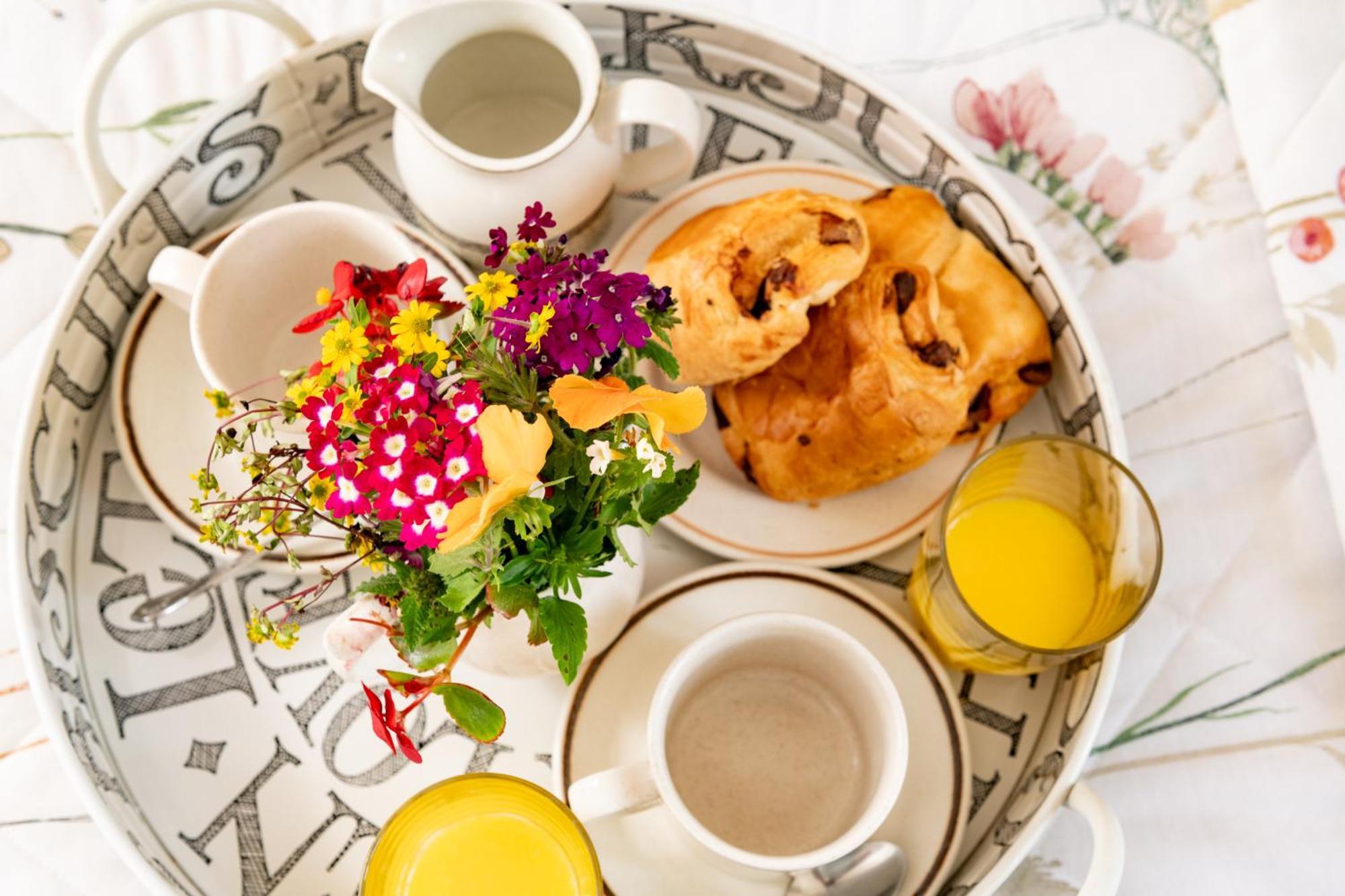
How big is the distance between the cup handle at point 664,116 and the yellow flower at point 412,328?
31 centimetres

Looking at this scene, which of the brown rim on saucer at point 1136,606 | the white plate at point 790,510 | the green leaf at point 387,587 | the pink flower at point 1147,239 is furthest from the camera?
the pink flower at point 1147,239

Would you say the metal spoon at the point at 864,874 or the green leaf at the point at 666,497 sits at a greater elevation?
the green leaf at the point at 666,497

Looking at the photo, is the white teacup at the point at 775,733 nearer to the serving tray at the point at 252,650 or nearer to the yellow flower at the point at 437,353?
the serving tray at the point at 252,650

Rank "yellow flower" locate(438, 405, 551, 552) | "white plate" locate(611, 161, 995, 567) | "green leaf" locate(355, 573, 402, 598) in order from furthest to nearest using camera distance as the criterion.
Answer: "white plate" locate(611, 161, 995, 567) < "green leaf" locate(355, 573, 402, 598) < "yellow flower" locate(438, 405, 551, 552)

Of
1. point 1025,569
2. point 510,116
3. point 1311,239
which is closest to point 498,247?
point 510,116

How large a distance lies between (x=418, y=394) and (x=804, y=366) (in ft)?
1.29

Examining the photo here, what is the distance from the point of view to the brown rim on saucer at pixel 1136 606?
693 millimetres

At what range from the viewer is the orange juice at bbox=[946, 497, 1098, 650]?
757mm

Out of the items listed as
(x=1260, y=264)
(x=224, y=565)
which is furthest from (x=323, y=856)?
(x=1260, y=264)

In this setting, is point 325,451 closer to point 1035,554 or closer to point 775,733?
point 775,733

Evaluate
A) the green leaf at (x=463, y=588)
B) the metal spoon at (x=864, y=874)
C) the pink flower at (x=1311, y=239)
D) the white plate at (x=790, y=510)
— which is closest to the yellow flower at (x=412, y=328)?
the green leaf at (x=463, y=588)

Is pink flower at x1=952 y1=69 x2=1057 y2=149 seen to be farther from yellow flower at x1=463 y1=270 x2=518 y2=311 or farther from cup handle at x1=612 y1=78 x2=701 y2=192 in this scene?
yellow flower at x1=463 y1=270 x2=518 y2=311

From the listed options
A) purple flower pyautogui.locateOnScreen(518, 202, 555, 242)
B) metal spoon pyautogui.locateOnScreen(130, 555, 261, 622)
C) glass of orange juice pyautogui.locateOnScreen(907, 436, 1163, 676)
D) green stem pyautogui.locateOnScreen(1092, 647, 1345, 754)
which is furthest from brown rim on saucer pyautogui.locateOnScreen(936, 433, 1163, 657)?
metal spoon pyautogui.locateOnScreen(130, 555, 261, 622)

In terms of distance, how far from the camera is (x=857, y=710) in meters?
0.72
